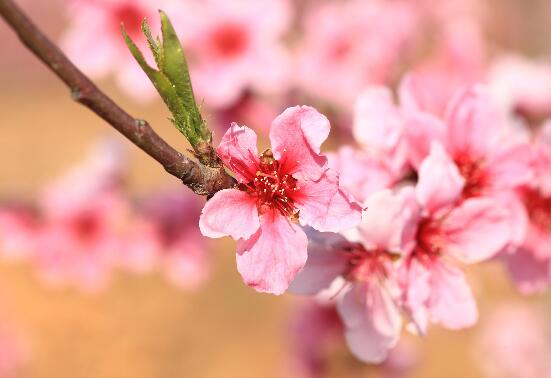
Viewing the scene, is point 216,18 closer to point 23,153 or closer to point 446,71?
point 446,71

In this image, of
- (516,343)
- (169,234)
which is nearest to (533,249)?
(169,234)

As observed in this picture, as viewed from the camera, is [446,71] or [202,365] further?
[202,365]

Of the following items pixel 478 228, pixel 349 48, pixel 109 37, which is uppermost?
pixel 109 37

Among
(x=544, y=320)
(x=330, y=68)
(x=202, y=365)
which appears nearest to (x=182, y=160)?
(x=330, y=68)

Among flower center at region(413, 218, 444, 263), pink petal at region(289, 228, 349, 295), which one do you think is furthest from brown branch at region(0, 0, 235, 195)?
flower center at region(413, 218, 444, 263)

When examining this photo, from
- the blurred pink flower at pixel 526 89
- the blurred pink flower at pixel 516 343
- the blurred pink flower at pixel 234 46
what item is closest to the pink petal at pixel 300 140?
the blurred pink flower at pixel 234 46

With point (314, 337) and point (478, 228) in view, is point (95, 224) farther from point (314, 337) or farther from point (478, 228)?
point (478, 228)

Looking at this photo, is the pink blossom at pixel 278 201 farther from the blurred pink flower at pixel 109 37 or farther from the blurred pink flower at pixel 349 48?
the blurred pink flower at pixel 349 48
